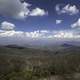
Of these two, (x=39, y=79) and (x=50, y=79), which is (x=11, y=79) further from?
(x=50, y=79)

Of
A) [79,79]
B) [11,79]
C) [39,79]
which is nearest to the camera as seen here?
[11,79]

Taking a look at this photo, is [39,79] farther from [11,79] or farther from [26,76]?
[11,79]

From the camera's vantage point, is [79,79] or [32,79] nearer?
[32,79]

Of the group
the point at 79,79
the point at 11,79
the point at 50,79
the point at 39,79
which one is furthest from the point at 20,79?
the point at 79,79

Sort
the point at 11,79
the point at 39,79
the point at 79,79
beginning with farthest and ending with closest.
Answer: the point at 79,79
the point at 39,79
the point at 11,79

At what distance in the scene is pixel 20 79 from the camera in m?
115

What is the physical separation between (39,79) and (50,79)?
1084cm

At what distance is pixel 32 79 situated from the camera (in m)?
122

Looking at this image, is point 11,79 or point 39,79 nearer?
point 11,79

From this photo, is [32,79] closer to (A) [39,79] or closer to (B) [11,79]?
(A) [39,79]

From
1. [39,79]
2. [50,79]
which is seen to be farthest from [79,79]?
[39,79]

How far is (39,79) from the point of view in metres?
121

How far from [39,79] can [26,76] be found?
31.7ft

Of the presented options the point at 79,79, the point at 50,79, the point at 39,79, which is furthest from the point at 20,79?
the point at 79,79
